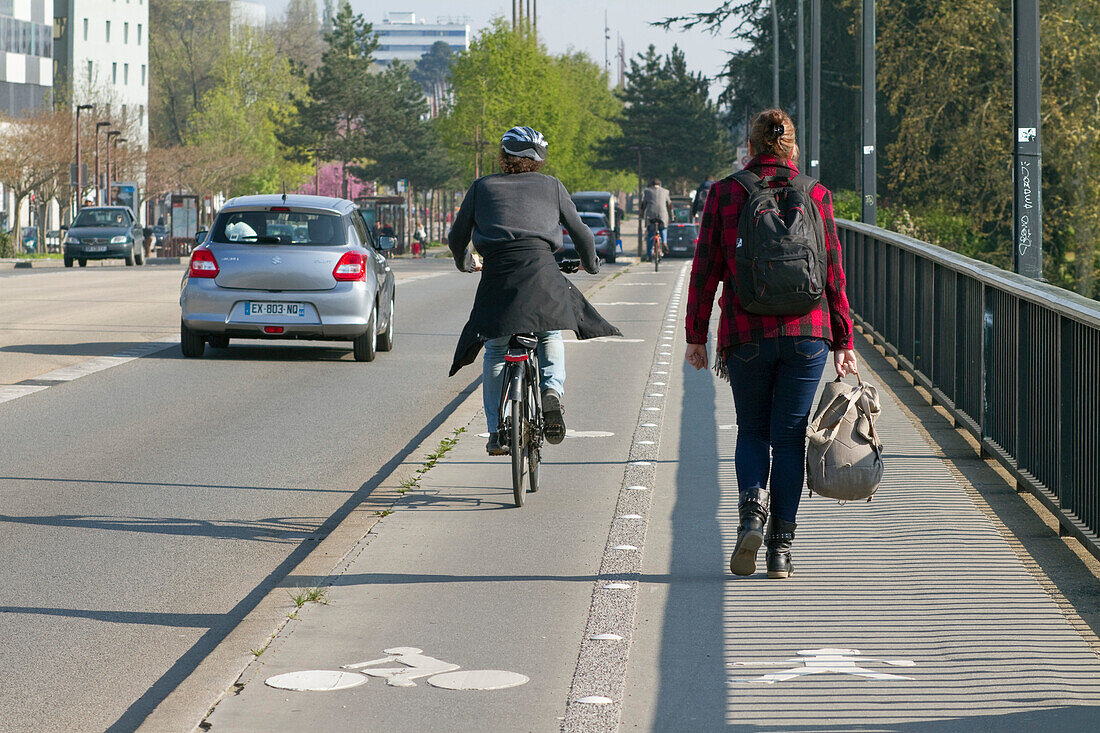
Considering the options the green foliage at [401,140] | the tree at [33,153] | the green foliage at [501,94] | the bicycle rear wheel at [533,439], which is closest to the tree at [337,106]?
the green foliage at [401,140]

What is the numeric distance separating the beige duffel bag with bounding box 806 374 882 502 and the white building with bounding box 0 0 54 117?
79.6 metres

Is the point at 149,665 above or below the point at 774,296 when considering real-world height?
below

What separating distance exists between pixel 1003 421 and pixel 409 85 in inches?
4366

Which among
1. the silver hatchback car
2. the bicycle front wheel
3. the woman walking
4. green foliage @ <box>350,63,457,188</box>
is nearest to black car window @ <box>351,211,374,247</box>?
the silver hatchback car

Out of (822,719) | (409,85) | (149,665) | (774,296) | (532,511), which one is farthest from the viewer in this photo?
(409,85)

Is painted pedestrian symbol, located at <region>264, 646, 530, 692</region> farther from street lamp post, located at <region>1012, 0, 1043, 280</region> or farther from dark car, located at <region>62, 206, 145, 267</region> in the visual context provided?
dark car, located at <region>62, 206, 145, 267</region>

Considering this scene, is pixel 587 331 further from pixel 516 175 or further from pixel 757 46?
pixel 757 46

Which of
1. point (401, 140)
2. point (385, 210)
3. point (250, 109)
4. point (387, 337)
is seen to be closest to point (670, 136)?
point (401, 140)

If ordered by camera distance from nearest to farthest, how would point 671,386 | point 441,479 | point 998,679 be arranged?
point 998,679 → point 441,479 → point 671,386

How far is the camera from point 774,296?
235 inches

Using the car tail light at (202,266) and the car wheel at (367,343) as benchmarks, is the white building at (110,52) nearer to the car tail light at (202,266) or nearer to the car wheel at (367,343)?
the car tail light at (202,266)

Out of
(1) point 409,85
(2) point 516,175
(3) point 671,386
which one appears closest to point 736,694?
(2) point 516,175

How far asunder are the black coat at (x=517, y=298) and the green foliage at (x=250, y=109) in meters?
89.5

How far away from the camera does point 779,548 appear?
628 centimetres
